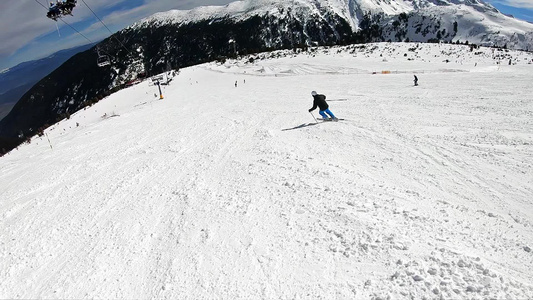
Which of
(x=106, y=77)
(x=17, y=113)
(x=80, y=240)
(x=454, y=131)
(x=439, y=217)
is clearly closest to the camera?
(x=439, y=217)

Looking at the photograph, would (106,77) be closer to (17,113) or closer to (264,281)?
(17,113)

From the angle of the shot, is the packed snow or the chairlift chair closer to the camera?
the packed snow

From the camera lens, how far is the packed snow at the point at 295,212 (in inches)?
162

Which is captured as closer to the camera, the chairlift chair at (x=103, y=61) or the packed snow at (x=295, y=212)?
the packed snow at (x=295, y=212)

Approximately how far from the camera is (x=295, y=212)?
574 cm

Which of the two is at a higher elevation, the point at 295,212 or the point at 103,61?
the point at 103,61

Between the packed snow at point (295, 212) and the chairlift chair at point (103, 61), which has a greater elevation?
the chairlift chair at point (103, 61)

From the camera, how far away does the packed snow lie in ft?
13.5

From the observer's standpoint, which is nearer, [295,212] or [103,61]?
[295,212]

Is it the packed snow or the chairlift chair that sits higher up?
the chairlift chair

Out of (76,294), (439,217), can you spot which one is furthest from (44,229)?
(439,217)

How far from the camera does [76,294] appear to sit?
454cm

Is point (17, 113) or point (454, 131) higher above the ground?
point (454, 131)

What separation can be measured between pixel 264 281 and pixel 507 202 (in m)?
4.74
